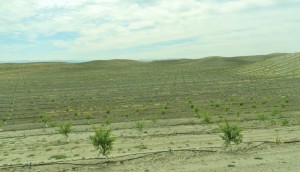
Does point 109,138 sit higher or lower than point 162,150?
higher

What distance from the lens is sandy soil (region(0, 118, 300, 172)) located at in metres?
22.2

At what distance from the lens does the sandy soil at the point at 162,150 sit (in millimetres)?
22188

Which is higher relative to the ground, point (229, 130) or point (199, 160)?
point (229, 130)

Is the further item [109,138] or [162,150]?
[162,150]

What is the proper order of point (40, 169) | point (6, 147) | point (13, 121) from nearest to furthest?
point (40, 169)
point (6, 147)
point (13, 121)

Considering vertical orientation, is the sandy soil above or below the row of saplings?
below

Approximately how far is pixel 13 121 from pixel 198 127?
869 inches

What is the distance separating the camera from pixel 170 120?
38531mm

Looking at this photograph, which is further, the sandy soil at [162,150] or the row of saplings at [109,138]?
the row of saplings at [109,138]

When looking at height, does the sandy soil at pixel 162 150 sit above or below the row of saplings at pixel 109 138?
below

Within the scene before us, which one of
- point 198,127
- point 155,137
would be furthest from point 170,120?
point 155,137

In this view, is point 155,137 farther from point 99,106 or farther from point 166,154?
point 99,106

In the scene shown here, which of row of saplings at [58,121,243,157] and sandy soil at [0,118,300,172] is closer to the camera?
sandy soil at [0,118,300,172]

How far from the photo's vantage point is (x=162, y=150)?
82.6 feet
